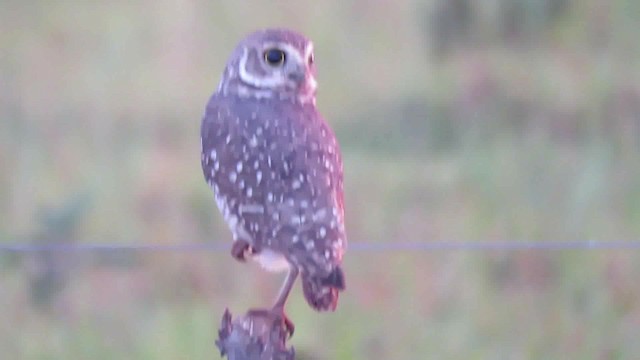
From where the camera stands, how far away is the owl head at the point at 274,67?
0.75 m

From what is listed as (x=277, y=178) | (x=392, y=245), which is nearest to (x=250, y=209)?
(x=277, y=178)

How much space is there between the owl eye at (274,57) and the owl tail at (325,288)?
0.17m

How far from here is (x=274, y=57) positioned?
759 millimetres

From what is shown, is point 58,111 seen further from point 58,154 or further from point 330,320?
point 330,320

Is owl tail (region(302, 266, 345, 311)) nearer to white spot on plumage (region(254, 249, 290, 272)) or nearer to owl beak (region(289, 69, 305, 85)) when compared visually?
white spot on plumage (region(254, 249, 290, 272))

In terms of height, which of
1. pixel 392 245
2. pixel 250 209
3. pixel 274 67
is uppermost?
pixel 274 67

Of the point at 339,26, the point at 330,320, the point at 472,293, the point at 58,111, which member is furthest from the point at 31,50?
the point at 472,293

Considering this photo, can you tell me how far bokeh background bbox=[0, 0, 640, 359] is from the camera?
1.19 metres

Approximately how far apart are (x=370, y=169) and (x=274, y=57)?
1.47 feet

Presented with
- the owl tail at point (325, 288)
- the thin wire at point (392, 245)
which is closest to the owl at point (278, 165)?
the owl tail at point (325, 288)

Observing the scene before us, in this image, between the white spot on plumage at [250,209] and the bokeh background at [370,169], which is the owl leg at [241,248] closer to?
the white spot on plumage at [250,209]

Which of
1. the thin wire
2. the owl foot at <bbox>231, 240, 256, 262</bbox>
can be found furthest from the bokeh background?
the owl foot at <bbox>231, 240, 256, 262</bbox>

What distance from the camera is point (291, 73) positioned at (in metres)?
0.76

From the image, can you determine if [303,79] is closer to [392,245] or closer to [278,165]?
[278,165]
